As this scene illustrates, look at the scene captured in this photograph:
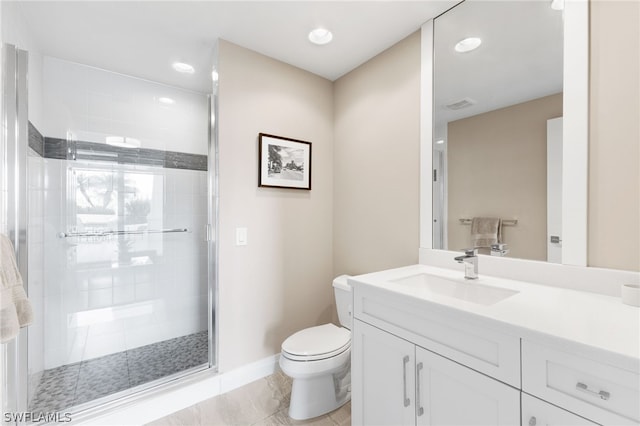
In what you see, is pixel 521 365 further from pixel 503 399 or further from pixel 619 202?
pixel 619 202

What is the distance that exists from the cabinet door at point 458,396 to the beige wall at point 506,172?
2.31ft

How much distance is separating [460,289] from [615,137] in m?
0.85

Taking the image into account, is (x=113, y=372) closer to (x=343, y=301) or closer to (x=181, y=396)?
(x=181, y=396)

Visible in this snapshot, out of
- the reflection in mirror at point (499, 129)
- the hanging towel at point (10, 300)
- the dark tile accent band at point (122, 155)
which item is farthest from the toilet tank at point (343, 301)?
the hanging towel at point (10, 300)

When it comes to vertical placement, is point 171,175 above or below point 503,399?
above

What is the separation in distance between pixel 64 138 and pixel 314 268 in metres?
2.09

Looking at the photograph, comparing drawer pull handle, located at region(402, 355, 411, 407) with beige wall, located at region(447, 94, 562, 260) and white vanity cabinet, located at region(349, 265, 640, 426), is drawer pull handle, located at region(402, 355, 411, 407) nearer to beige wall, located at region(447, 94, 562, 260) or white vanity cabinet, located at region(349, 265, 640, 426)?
white vanity cabinet, located at region(349, 265, 640, 426)

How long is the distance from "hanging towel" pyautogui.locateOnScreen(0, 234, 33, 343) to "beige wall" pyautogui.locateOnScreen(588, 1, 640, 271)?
2236 millimetres

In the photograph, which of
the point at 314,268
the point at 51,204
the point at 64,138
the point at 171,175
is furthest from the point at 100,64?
the point at 314,268

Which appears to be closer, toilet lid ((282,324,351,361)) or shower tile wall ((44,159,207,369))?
toilet lid ((282,324,351,361))

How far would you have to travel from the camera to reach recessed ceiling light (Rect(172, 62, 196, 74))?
7.14ft

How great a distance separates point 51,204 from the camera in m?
2.00

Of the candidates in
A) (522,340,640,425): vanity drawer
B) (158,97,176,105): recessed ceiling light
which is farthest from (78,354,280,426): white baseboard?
(158,97,176,105): recessed ceiling light

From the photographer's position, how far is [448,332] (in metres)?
1.01
